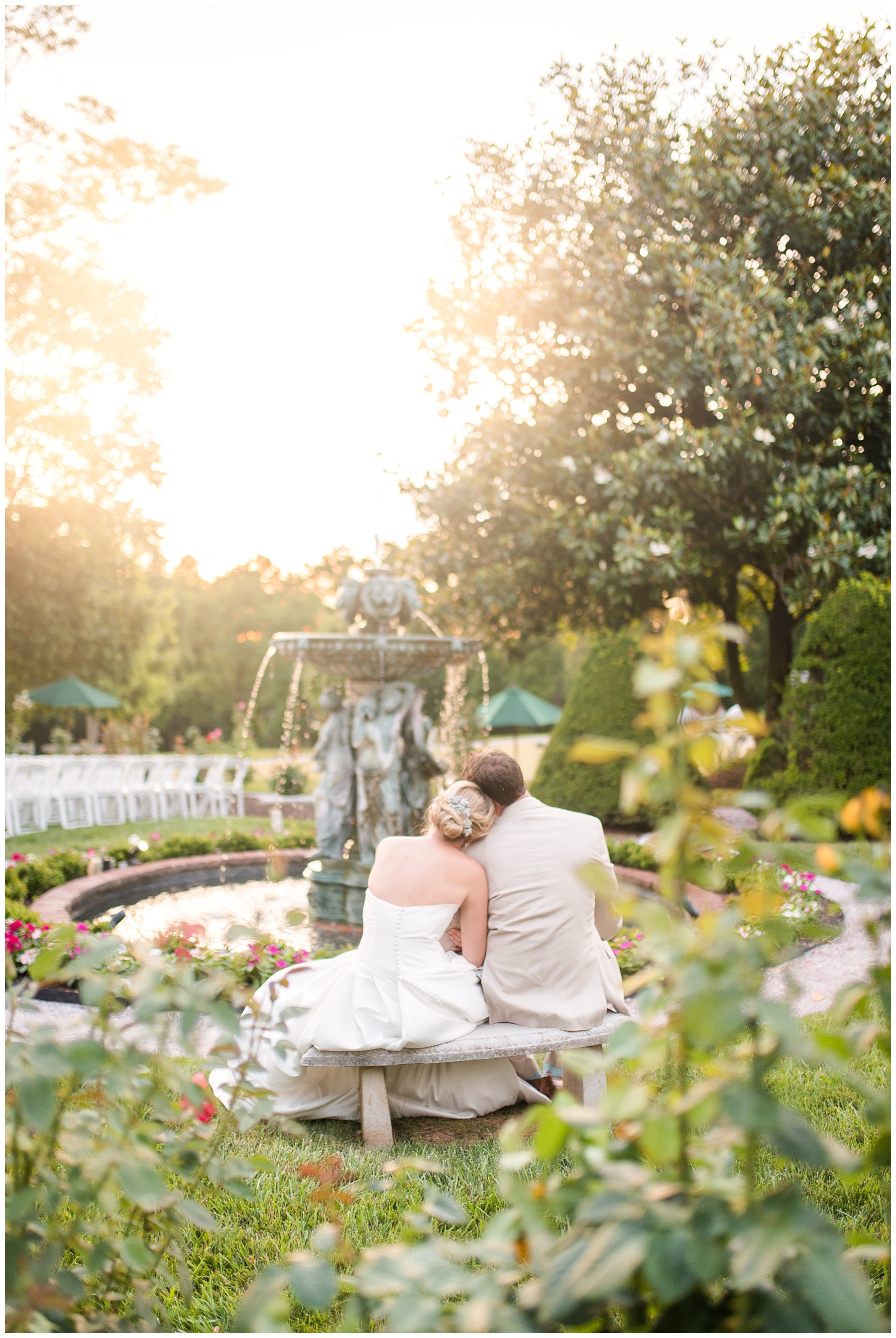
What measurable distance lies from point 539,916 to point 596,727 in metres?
7.76

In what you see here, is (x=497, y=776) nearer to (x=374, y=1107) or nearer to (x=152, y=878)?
(x=374, y=1107)

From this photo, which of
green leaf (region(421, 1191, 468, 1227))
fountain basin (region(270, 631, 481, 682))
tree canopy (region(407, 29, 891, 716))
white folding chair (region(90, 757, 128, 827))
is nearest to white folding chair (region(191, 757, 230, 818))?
white folding chair (region(90, 757, 128, 827))

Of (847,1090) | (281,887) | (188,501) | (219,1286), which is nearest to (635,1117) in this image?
(219,1286)

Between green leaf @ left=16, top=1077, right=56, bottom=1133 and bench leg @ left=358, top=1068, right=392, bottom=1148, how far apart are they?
2.48m

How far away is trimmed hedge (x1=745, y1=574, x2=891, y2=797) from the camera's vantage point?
8766 mm

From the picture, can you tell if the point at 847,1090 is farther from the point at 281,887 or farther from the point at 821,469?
the point at 821,469

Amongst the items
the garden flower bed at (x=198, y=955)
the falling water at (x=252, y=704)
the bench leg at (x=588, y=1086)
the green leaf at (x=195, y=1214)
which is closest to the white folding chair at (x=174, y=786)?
the falling water at (x=252, y=704)

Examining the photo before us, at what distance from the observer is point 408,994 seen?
11.0ft

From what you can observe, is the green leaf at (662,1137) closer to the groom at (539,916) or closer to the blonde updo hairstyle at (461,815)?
the groom at (539,916)

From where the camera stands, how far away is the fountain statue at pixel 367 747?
695cm

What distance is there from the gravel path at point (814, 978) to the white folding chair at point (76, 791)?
864cm

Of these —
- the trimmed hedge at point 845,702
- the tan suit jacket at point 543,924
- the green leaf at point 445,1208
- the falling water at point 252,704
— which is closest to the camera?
the green leaf at point 445,1208

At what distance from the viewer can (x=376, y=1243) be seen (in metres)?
2.58

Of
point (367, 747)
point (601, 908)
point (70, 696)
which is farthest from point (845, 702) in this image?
point (70, 696)
